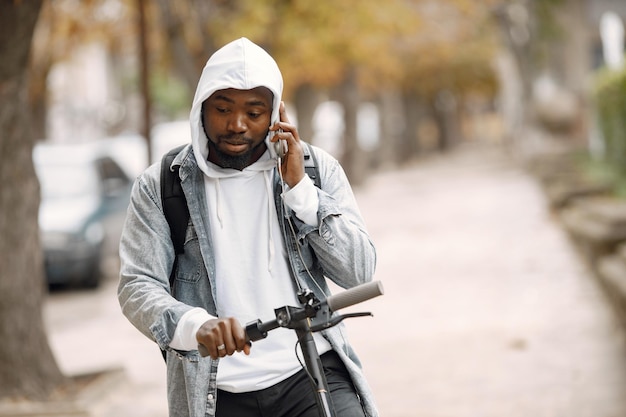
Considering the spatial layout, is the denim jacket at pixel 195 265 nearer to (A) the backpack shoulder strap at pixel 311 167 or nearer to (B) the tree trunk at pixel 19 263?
(A) the backpack shoulder strap at pixel 311 167

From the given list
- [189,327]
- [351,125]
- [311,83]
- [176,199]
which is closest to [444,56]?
[351,125]

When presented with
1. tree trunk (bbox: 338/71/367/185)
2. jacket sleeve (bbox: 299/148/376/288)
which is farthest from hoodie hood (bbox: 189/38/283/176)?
tree trunk (bbox: 338/71/367/185)

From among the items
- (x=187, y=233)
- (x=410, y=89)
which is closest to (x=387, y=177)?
Result: (x=410, y=89)

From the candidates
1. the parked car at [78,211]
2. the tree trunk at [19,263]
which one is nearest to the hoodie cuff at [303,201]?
the tree trunk at [19,263]

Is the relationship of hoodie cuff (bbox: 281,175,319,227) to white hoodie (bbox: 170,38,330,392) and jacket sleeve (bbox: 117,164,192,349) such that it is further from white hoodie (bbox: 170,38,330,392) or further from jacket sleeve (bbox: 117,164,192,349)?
jacket sleeve (bbox: 117,164,192,349)

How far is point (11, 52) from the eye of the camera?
7.88 metres

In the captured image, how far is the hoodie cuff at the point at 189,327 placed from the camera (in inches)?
123

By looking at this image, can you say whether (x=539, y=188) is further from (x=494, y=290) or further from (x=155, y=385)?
(x=155, y=385)

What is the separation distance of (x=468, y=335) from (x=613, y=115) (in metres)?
7.92

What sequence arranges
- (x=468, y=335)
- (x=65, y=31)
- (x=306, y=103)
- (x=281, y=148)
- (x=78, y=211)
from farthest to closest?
1. (x=306, y=103)
2. (x=65, y=31)
3. (x=78, y=211)
4. (x=468, y=335)
5. (x=281, y=148)

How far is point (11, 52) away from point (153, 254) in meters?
4.89

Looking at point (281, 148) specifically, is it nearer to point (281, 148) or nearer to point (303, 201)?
point (281, 148)

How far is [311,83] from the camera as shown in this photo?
2678cm

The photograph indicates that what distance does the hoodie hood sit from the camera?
3.33 meters
